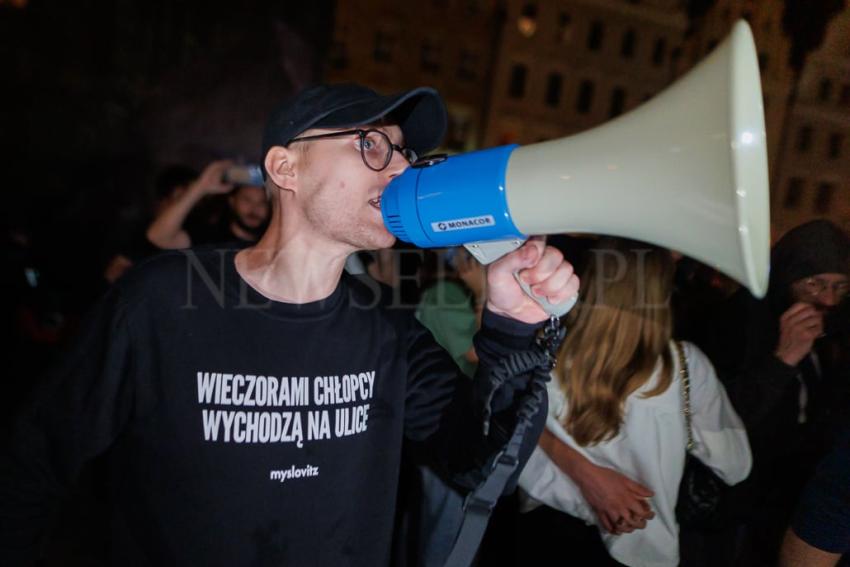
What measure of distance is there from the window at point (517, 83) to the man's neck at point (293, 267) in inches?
852

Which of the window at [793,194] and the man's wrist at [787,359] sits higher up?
the window at [793,194]

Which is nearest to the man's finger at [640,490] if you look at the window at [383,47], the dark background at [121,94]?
the dark background at [121,94]

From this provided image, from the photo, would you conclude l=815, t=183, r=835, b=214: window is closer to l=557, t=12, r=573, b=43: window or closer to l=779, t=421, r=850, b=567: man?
l=779, t=421, r=850, b=567: man

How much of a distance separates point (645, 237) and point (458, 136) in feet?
70.5

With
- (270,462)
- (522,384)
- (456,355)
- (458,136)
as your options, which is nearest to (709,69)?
(522,384)

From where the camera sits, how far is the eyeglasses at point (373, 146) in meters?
1.29

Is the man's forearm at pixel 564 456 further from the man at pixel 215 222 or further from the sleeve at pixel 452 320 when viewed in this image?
the man at pixel 215 222

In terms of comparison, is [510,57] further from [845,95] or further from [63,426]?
[63,426]

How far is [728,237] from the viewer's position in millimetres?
765

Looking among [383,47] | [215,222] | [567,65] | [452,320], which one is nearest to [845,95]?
[452,320]

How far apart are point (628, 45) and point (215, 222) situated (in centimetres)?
2029

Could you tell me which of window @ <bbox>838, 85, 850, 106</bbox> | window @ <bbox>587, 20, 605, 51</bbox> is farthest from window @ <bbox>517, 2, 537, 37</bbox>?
window @ <bbox>838, 85, 850, 106</bbox>

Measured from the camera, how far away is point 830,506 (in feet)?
4.04

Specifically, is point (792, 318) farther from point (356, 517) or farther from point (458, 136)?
point (458, 136)
